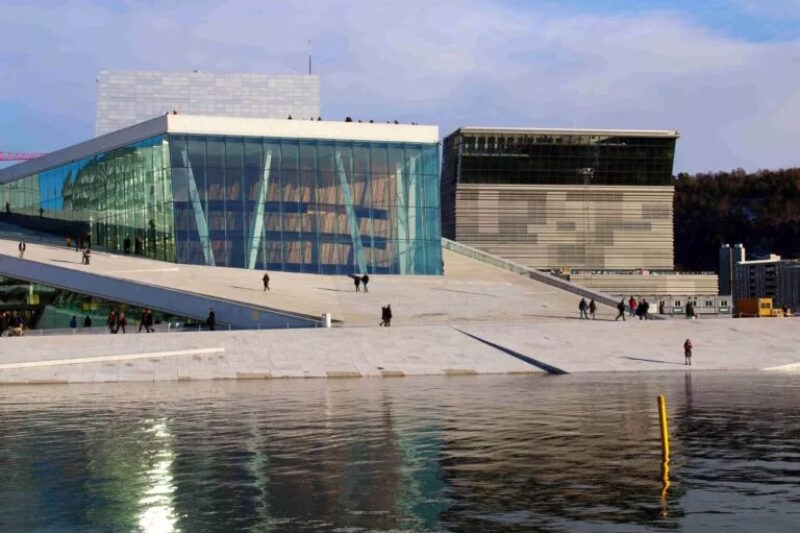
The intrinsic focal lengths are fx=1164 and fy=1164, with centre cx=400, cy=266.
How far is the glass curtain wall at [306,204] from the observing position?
196ft

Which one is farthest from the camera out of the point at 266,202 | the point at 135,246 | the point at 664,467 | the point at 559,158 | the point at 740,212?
the point at 740,212

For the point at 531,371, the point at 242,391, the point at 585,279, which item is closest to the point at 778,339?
the point at 531,371

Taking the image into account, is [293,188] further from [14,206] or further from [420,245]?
[14,206]

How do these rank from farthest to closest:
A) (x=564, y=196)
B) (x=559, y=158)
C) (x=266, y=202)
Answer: (x=564, y=196)
(x=559, y=158)
(x=266, y=202)

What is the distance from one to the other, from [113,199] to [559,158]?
60279 millimetres

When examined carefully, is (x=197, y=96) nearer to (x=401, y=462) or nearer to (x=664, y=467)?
(x=401, y=462)

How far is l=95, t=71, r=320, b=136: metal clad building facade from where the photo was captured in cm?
7325

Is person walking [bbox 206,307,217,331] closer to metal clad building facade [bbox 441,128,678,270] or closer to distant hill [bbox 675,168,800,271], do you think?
metal clad building facade [bbox 441,128,678,270]

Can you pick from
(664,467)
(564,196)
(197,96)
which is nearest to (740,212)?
(564,196)

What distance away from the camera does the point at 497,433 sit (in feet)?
68.7

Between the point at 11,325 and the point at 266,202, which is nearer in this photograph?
the point at 11,325

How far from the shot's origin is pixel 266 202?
60375 millimetres

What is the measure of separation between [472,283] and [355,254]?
645 centimetres

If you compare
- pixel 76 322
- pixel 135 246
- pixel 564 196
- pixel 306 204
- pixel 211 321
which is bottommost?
pixel 76 322
